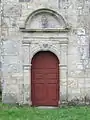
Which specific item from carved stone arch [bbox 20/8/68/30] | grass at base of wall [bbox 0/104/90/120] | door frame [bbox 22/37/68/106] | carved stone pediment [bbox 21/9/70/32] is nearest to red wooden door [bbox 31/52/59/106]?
door frame [bbox 22/37/68/106]

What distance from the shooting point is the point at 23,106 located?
1666 cm

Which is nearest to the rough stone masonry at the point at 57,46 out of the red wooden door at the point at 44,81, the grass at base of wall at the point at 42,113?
the red wooden door at the point at 44,81

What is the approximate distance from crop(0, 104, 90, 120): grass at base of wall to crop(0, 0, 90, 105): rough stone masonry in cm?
70

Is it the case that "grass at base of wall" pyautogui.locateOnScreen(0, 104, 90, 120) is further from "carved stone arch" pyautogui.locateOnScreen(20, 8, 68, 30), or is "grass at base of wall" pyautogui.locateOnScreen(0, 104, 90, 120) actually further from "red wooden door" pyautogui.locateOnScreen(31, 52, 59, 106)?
"carved stone arch" pyautogui.locateOnScreen(20, 8, 68, 30)

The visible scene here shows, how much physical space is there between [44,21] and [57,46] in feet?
3.53

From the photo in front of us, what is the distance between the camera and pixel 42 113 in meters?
15.0

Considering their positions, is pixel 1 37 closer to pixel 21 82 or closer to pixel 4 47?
pixel 4 47

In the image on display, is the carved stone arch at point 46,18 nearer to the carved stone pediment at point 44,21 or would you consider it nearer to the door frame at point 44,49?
the carved stone pediment at point 44,21

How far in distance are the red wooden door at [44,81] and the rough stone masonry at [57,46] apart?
0.27 meters

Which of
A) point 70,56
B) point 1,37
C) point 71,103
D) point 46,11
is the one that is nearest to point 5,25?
point 1,37

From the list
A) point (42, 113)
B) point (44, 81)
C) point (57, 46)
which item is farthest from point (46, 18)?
point (42, 113)

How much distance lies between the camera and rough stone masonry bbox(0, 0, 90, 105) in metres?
16.7

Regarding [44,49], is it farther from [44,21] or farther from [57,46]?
[44,21]

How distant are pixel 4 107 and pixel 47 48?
2.76 meters
